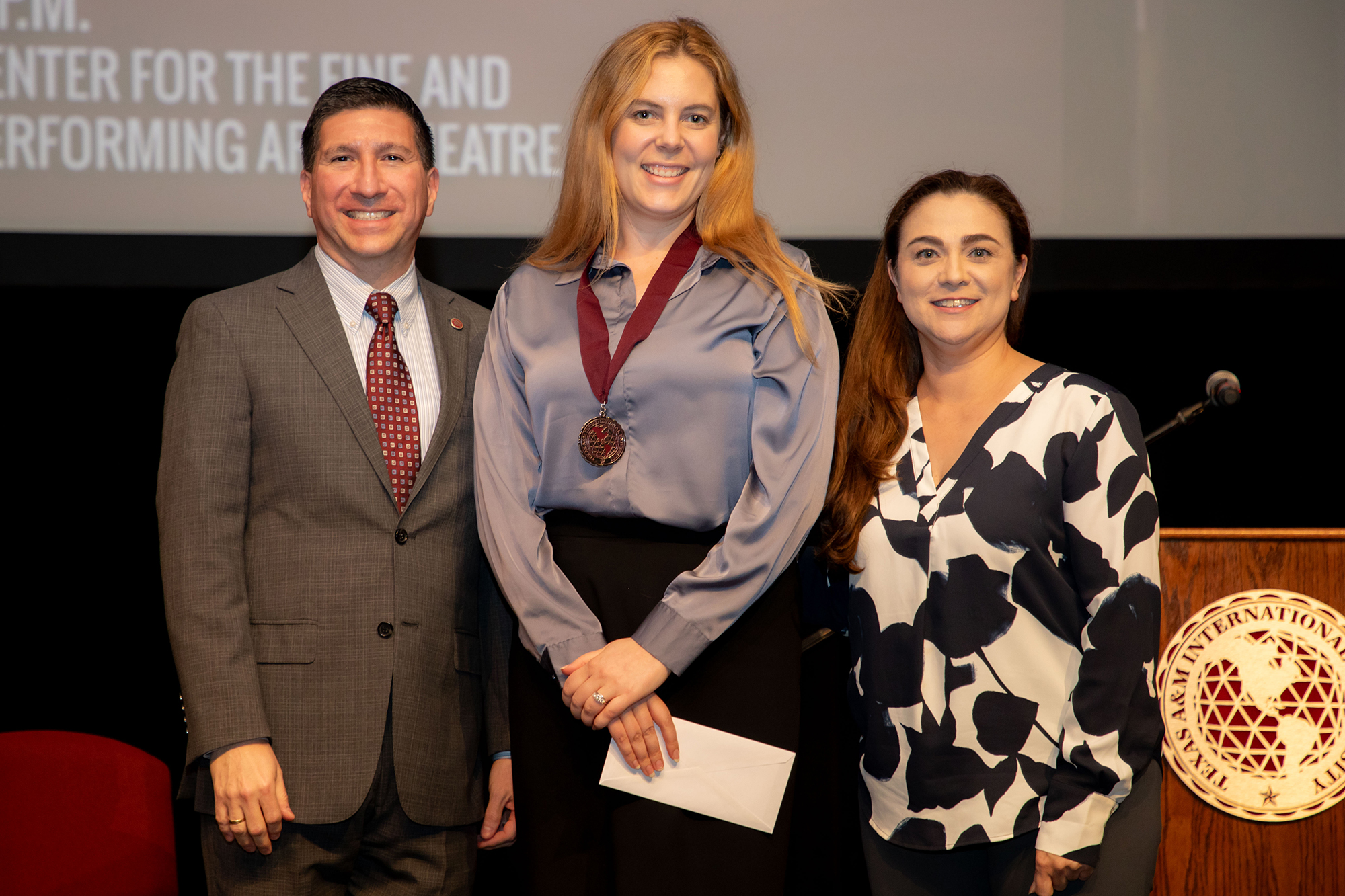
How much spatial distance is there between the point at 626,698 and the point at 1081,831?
697 millimetres

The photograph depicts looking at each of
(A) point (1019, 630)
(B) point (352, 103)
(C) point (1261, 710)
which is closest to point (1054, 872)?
(A) point (1019, 630)

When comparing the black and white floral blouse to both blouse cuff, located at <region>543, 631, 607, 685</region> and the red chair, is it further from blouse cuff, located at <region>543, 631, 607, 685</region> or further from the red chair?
the red chair

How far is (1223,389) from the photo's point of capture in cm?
227

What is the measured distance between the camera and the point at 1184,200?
356 centimetres

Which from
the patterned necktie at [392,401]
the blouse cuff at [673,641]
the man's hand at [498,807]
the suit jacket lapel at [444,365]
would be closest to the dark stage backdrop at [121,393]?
the suit jacket lapel at [444,365]

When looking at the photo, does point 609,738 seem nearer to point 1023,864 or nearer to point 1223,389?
Answer: point 1023,864

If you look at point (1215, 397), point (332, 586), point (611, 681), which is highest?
point (1215, 397)

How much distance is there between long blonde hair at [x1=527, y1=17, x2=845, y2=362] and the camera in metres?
1.69

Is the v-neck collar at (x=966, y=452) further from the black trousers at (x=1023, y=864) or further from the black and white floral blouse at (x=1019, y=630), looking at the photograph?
the black trousers at (x=1023, y=864)

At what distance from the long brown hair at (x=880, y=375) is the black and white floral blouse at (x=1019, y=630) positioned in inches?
1.8

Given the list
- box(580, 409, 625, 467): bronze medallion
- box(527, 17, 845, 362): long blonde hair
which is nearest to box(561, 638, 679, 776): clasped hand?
box(580, 409, 625, 467): bronze medallion

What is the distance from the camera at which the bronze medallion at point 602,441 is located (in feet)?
5.24

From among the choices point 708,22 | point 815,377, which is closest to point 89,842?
point 815,377

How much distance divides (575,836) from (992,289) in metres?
1.12
